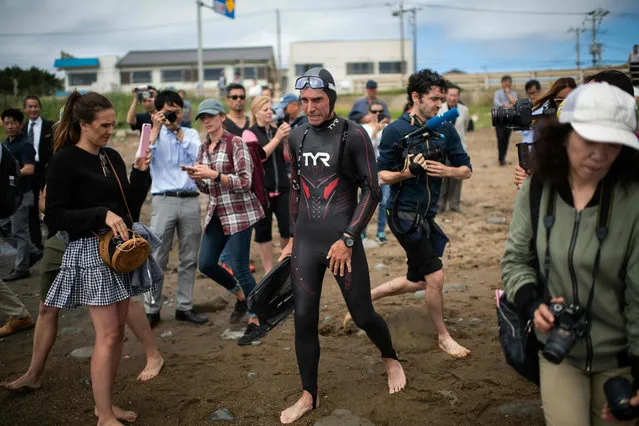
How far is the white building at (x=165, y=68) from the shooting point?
1986 inches

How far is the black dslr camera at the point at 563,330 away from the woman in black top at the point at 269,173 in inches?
179

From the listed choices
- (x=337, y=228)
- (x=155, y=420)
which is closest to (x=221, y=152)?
(x=337, y=228)

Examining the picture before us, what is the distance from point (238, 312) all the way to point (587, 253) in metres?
4.31

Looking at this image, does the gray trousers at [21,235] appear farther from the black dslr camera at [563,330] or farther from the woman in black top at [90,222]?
the black dslr camera at [563,330]

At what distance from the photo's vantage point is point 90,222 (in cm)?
357

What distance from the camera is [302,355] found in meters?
3.82

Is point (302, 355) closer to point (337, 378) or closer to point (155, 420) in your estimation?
point (337, 378)

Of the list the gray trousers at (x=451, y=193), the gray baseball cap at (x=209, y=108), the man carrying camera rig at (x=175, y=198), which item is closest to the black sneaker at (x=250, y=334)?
the man carrying camera rig at (x=175, y=198)

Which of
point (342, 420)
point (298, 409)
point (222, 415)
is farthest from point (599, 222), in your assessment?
point (222, 415)

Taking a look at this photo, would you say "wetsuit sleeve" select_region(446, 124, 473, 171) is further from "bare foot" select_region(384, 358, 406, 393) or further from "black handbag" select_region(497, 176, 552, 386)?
"black handbag" select_region(497, 176, 552, 386)

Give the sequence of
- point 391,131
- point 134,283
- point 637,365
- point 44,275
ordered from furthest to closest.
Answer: point 391,131
point 44,275
point 134,283
point 637,365

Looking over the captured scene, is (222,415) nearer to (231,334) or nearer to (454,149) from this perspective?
(231,334)

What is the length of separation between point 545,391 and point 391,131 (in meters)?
2.72

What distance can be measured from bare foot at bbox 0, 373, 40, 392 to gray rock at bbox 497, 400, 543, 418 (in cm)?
362
